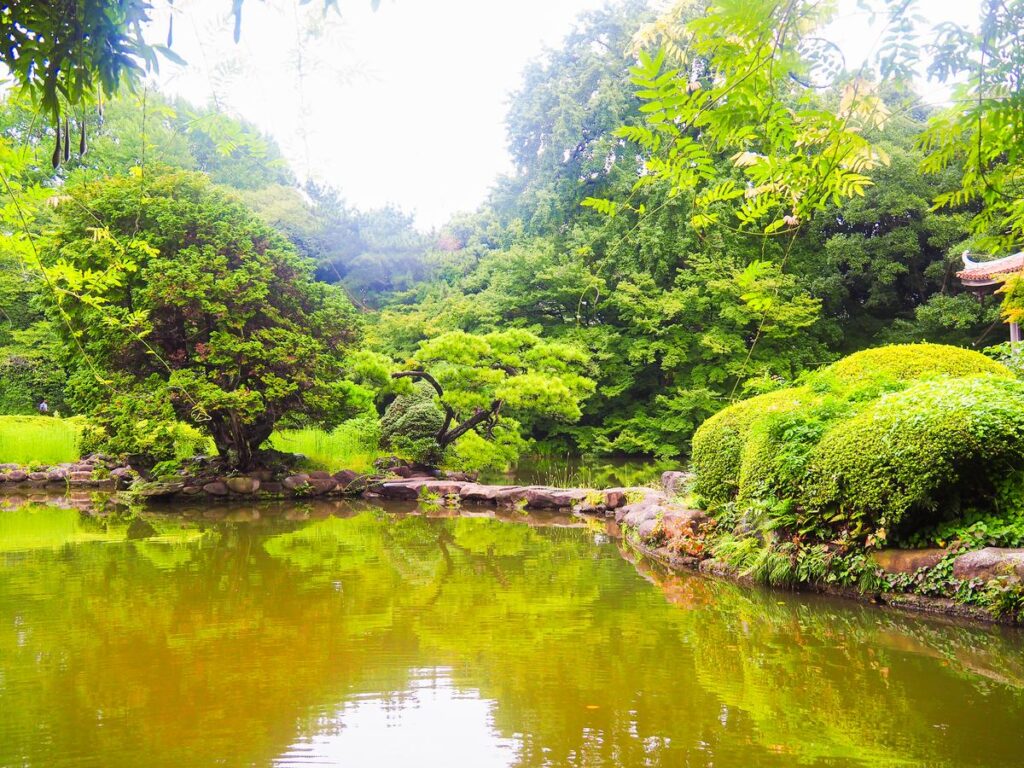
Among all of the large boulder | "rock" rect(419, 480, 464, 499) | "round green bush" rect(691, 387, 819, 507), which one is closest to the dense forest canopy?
"round green bush" rect(691, 387, 819, 507)

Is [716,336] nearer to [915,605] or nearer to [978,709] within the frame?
[915,605]

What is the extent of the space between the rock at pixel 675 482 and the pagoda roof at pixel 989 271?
4.84 metres

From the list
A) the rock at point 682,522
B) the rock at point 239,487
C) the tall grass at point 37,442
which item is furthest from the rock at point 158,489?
the rock at point 682,522

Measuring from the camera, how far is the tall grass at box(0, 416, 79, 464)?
43.7 ft

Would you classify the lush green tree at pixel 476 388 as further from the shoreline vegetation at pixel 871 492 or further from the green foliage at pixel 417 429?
the shoreline vegetation at pixel 871 492

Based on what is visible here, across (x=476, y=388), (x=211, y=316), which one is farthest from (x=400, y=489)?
(x=211, y=316)

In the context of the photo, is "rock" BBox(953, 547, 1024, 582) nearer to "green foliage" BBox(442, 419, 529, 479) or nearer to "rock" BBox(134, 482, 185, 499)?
"green foliage" BBox(442, 419, 529, 479)

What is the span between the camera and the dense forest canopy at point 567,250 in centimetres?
156

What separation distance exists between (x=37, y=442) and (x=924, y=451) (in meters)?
14.4

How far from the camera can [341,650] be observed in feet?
12.1

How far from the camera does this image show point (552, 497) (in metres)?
10.4

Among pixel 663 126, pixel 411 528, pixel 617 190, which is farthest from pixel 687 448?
pixel 663 126

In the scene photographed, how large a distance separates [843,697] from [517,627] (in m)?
1.73

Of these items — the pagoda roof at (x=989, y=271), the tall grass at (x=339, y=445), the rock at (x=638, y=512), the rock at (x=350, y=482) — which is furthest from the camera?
the tall grass at (x=339, y=445)
